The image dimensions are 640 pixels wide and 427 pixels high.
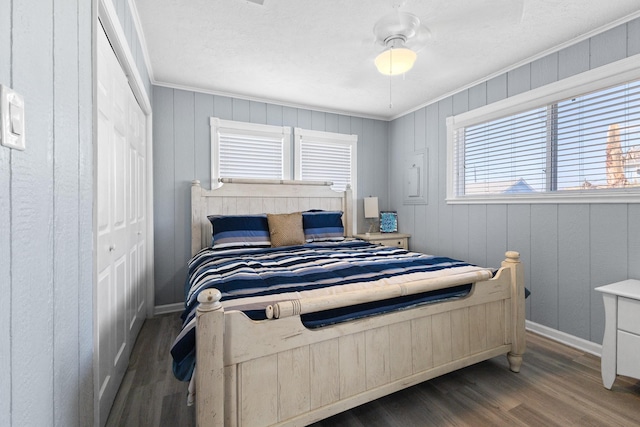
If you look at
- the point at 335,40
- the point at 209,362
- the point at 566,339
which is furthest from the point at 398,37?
the point at 566,339

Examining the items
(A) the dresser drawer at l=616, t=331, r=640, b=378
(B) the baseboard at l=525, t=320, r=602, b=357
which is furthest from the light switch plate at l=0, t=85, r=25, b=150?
(B) the baseboard at l=525, t=320, r=602, b=357

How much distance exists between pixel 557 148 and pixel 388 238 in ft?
6.39

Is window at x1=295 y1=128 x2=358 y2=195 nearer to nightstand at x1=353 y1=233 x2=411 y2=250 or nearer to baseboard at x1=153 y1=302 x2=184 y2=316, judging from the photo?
nightstand at x1=353 y1=233 x2=411 y2=250

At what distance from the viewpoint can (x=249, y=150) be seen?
11.6 ft

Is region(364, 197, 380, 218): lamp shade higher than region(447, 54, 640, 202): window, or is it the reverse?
region(447, 54, 640, 202): window

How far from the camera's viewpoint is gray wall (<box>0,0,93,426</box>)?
0.63m

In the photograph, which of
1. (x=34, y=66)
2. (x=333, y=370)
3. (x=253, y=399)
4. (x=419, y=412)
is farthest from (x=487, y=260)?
(x=34, y=66)

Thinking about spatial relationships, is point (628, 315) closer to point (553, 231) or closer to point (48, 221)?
point (553, 231)

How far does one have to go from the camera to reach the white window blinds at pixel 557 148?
6.96 feet

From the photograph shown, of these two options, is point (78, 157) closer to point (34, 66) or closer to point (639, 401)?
point (34, 66)

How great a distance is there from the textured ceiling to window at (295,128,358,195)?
0.65 m

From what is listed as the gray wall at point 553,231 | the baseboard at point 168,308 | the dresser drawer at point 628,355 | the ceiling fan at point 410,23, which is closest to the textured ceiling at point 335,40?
the ceiling fan at point 410,23

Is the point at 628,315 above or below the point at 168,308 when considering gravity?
above

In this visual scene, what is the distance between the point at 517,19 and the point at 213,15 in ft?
6.90
